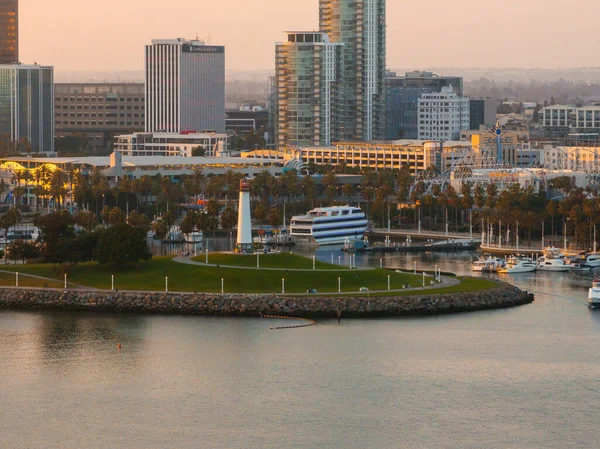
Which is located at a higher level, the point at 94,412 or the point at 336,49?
the point at 336,49

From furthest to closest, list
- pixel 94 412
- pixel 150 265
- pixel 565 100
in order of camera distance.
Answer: pixel 565 100 < pixel 150 265 < pixel 94 412

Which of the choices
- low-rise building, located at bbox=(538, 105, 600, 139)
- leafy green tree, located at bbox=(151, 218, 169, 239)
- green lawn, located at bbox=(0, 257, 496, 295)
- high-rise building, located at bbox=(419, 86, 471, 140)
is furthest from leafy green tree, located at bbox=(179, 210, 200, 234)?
low-rise building, located at bbox=(538, 105, 600, 139)

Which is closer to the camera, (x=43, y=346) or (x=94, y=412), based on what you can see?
(x=94, y=412)

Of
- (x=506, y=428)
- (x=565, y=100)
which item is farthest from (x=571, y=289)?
(x=565, y=100)

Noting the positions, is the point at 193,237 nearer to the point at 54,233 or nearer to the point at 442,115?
the point at 54,233

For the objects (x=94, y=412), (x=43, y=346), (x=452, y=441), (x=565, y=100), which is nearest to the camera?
(x=452, y=441)

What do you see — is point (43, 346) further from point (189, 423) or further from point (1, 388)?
point (189, 423)

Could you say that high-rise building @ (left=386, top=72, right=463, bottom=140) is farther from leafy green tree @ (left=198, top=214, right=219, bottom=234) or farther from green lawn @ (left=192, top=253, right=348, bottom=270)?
green lawn @ (left=192, top=253, right=348, bottom=270)

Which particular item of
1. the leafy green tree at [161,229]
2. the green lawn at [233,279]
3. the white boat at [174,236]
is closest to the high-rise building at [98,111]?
the leafy green tree at [161,229]
